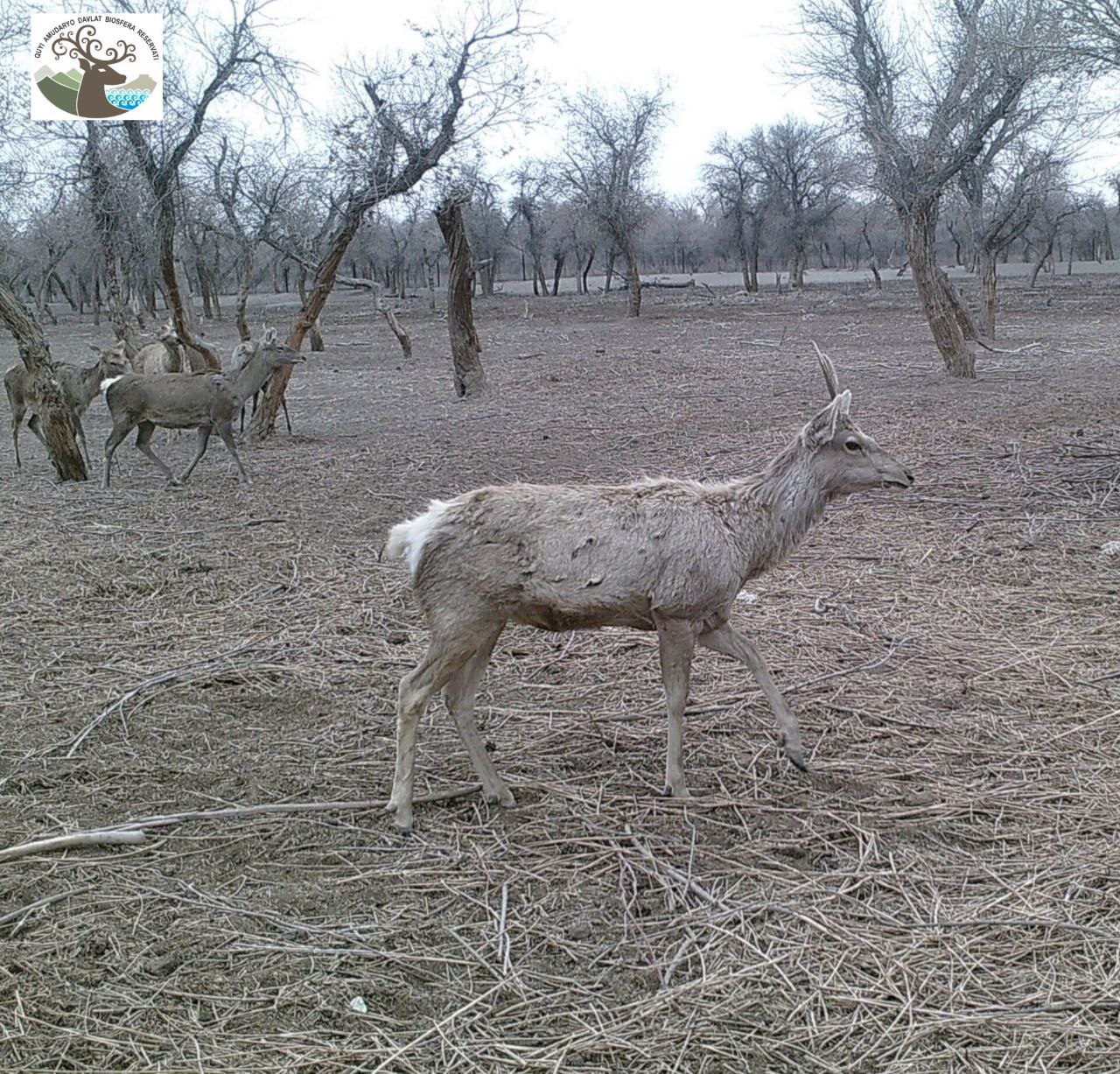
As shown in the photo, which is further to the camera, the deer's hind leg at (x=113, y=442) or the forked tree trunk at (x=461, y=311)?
the forked tree trunk at (x=461, y=311)

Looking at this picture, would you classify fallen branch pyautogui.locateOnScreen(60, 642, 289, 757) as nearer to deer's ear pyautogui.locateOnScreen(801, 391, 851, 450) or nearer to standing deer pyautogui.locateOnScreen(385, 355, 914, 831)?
standing deer pyautogui.locateOnScreen(385, 355, 914, 831)

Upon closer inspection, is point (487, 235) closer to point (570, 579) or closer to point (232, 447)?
point (232, 447)

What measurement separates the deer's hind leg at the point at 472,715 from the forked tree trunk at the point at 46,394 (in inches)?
344

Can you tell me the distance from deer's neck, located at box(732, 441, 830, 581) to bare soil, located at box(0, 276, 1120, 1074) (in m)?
0.93

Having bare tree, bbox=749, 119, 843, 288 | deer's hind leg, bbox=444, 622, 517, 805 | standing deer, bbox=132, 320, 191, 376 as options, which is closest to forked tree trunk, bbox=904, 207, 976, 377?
standing deer, bbox=132, 320, 191, 376

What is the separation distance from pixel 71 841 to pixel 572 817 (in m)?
2.03

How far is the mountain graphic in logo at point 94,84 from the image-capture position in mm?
14523

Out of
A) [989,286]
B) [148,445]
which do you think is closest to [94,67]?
[148,445]

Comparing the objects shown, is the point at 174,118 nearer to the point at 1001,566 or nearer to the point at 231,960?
the point at 1001,566

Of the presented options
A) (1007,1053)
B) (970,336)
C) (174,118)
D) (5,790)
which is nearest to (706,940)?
(1007,1053)

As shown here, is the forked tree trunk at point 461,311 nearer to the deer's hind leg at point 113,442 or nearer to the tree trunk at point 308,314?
the tree trunk at point 308,314

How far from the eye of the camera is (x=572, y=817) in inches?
175

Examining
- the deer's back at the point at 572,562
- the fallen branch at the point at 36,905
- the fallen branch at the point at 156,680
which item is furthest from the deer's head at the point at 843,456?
the fallen branch at the point at 36,905

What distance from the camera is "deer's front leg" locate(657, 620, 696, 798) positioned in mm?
4559
